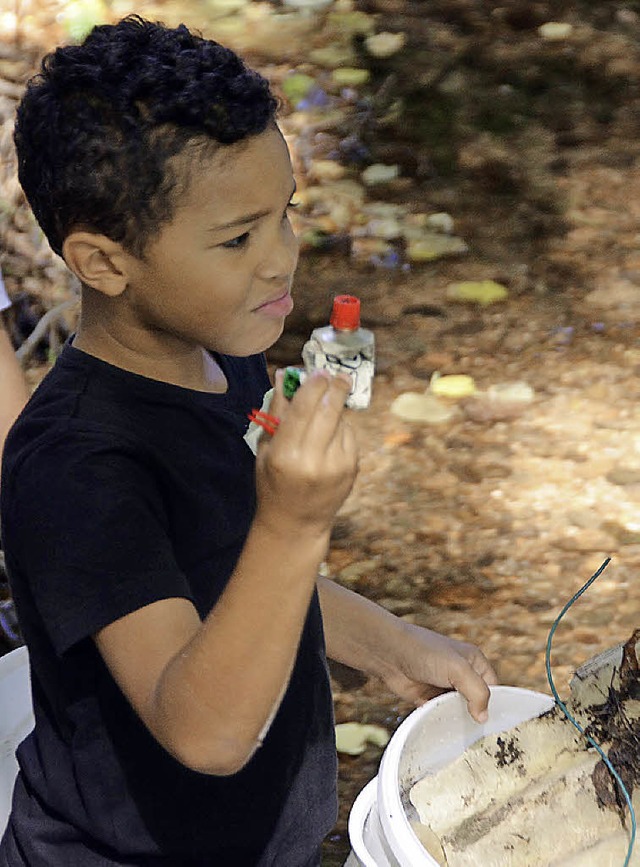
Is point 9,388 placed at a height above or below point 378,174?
above

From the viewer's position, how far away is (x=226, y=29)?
12.2 ft

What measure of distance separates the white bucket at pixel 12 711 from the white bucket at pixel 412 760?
45 centimetres

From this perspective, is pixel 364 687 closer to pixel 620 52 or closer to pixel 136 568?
pixel 136 568

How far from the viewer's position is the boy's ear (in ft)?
3.11

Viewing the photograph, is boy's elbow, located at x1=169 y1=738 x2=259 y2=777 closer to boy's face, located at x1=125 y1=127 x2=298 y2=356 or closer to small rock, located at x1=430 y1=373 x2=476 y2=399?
boy's face, located at x1=125 y1=127 x2=298 y2=356

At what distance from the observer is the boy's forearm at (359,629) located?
4.20 feet

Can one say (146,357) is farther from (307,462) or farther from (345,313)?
(345,313)

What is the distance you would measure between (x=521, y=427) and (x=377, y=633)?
130cm

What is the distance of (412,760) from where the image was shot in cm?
120

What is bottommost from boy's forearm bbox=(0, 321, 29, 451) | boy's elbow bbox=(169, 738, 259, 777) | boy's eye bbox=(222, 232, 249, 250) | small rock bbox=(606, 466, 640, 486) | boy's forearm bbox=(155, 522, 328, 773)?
small rock bbox=(606, 466, 640, 486)

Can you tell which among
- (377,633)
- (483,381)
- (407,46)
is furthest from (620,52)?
(377,633)

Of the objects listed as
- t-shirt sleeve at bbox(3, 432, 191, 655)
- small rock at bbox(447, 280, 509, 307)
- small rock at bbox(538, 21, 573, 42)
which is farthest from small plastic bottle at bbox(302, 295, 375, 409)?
small rock at bbox(538, 21, 573, 42)

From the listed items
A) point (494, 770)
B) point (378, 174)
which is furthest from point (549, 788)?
point (378, 174)

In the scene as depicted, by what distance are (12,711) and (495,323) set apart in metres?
1.72
